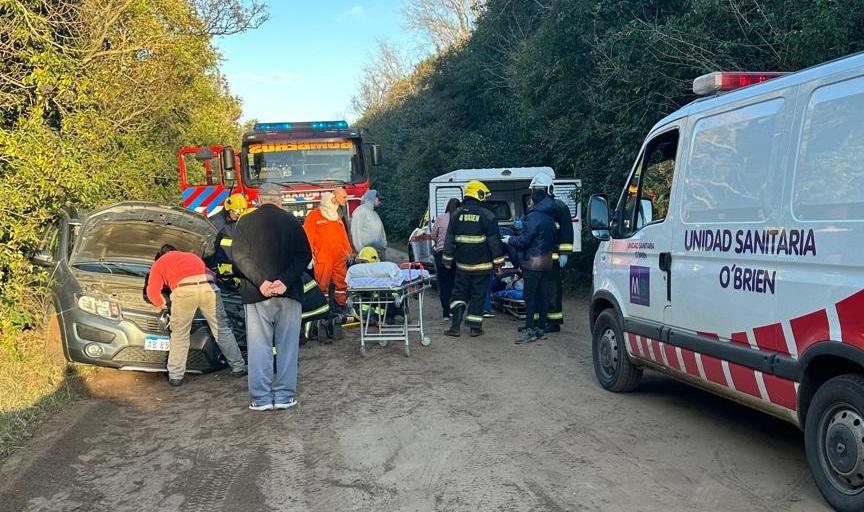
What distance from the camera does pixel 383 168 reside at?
3747 centimetres

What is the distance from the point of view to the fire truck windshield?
14.0 metres

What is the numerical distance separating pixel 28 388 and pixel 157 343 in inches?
47.8

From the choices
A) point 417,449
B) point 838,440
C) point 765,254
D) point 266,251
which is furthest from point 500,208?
point 838,440

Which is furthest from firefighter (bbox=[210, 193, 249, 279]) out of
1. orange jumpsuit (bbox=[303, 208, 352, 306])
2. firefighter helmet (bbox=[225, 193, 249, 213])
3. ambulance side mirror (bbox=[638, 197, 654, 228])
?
ambulance side mirror (bbox=[638, 197, 654, 228])

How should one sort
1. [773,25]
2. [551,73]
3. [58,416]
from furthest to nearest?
[551,73] < [773,25] < [58,416]

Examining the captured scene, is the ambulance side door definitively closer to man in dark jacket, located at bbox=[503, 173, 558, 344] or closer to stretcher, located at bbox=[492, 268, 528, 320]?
man in dark jacket, located at bbox=[503, 173, 558, 344]

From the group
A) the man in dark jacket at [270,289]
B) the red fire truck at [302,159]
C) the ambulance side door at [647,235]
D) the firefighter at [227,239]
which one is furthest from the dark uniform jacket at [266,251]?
the red fire truck at [302,159]

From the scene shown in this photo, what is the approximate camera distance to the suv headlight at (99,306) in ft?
24.3

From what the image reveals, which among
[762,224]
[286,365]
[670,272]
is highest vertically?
[762,224]

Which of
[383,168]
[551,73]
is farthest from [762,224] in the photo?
[383,168]

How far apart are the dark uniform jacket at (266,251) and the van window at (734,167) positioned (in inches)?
130

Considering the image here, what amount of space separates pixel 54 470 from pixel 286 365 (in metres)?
2.04

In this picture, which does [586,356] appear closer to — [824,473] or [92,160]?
[824,473]

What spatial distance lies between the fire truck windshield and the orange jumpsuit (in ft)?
12.9
